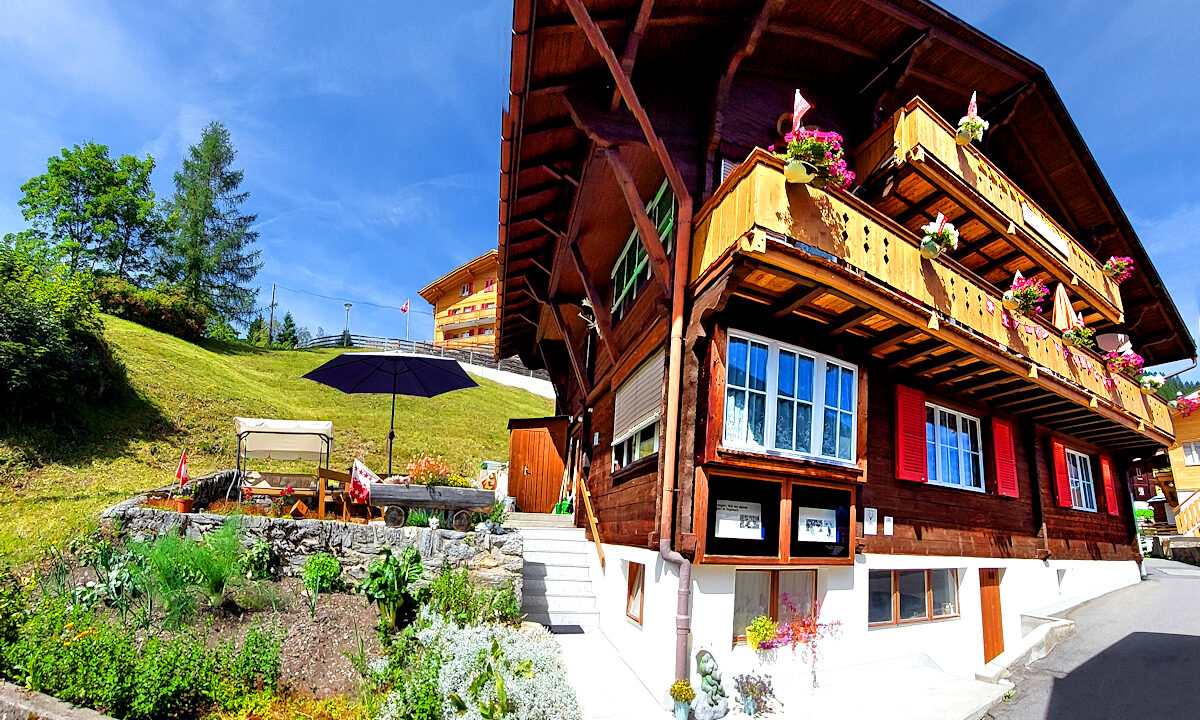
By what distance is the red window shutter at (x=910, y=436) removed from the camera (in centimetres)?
1022

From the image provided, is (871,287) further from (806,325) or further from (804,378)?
(804,378)

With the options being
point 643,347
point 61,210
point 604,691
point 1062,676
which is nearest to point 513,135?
point 643,347

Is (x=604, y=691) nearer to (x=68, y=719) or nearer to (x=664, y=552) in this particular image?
(x=664, y=552)

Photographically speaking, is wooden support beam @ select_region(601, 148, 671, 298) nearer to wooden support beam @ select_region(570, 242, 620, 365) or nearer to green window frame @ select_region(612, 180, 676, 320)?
green window frame @ select_region(612, 180, 676, 320)

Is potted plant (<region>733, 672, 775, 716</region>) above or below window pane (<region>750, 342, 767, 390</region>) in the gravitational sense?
below

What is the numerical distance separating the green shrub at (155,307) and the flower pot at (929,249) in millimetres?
37205

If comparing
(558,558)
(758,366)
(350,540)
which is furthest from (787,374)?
(350,540)

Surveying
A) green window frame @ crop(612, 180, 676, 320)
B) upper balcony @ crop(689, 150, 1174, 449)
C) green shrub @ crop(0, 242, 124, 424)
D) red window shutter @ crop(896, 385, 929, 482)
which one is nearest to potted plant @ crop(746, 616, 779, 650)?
red window shutter @ crop(896, 385, 929, 482)

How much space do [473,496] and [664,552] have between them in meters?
4.17

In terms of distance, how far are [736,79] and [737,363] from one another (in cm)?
513

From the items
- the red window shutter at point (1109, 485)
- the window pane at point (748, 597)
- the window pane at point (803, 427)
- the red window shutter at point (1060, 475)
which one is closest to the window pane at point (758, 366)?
the window pane at point (803, 427)

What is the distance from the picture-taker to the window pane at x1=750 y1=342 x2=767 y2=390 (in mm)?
8172

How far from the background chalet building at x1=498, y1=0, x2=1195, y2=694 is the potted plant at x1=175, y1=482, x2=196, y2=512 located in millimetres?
6985

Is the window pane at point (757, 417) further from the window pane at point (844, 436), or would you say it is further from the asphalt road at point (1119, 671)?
the asphalt road at point (1119, 671)
